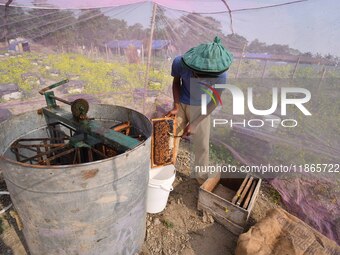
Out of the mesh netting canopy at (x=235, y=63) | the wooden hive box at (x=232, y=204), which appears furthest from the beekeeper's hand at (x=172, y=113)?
the mesh netting canopy at (x=235, y=63)

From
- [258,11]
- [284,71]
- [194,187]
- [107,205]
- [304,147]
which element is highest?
[258,11]

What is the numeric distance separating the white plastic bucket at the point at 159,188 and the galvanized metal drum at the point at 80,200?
61 cm

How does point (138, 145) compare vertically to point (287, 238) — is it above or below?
above

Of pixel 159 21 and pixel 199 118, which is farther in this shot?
pixel 159 21

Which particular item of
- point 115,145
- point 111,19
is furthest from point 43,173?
point 111,19

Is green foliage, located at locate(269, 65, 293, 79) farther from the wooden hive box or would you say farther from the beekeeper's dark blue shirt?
the wooden hive box

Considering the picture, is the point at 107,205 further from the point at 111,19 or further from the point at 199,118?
the point at 111,19

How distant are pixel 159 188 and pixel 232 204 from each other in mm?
1015

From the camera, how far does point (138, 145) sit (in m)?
1.95

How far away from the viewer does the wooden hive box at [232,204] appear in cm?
310

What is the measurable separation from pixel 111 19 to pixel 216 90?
240 cm

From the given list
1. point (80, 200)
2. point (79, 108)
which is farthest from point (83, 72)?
point (80, 200)

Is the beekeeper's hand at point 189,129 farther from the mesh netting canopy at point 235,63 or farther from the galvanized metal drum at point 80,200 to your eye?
the mesh netting canopy at point 235,63

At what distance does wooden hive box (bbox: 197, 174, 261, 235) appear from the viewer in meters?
3.10
